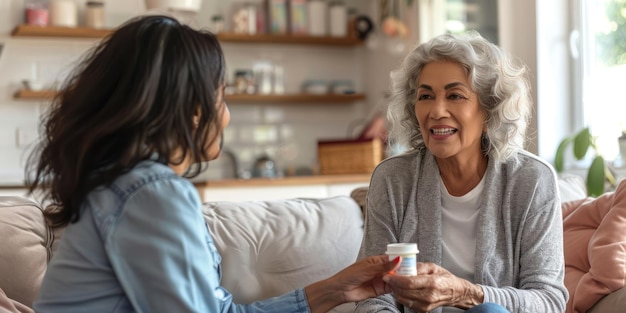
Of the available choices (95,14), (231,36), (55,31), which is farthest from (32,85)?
(231,36)

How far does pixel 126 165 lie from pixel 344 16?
459 centimetres

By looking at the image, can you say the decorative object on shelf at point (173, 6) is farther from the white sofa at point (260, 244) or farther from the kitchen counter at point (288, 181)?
the white sofa at point (260, 244)

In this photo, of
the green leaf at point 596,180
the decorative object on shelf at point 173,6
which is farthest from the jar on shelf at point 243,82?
the green leaf at point 596,180

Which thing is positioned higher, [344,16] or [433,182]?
[344,16]

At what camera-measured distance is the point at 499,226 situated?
2.25 metres

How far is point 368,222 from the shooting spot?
7.55ft

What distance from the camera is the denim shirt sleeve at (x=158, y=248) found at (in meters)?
1.34

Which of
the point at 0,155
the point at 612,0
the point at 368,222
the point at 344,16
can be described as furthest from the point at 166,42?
the point at 344,16

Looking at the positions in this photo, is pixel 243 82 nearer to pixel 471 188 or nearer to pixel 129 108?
pixel 471 188

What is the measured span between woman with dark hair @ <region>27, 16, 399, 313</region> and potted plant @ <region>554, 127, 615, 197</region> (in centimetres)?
244

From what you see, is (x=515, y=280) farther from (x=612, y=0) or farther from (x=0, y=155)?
(x=0, y=155)

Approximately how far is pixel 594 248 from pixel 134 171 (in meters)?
1.51

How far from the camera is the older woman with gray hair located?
7.17 ft

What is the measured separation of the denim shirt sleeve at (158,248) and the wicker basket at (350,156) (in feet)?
11.2
